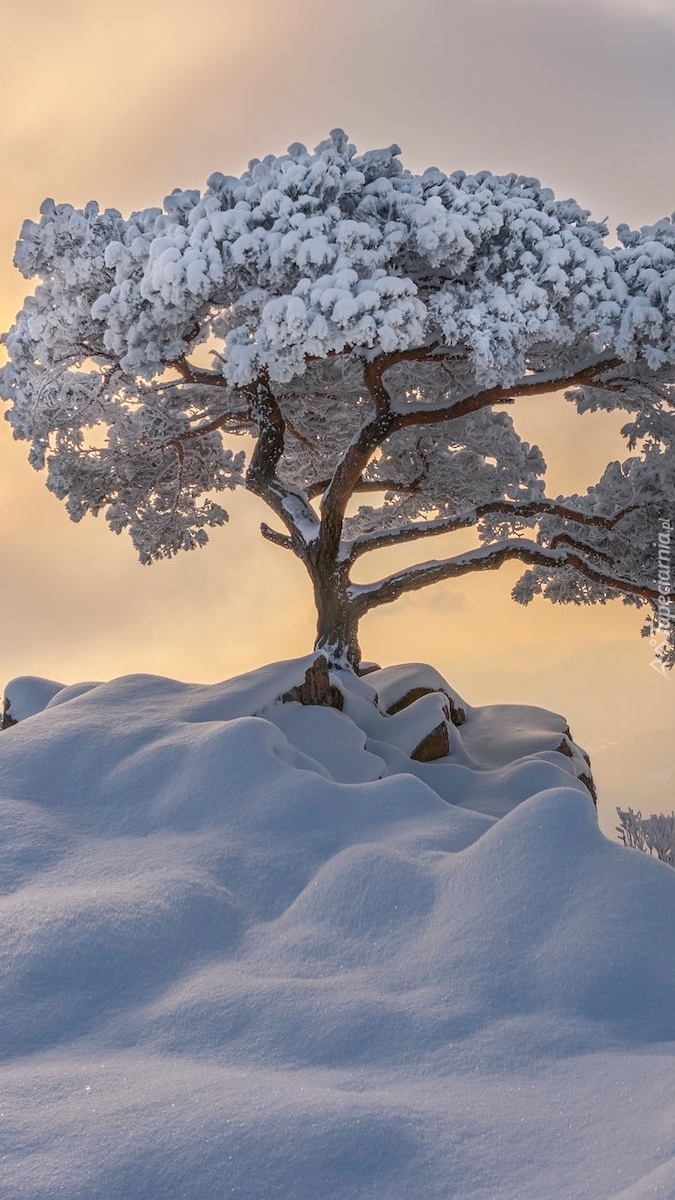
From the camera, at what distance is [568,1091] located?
316 cm

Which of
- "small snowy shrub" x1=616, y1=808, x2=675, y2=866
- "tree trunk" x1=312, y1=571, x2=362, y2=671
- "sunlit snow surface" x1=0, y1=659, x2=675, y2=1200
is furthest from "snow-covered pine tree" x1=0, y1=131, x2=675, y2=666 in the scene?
"sunlit snow surface" x1=0, y1=659, x2=675, y2=1200

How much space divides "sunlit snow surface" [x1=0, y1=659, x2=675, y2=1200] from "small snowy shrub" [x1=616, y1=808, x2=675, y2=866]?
6938 millimetres

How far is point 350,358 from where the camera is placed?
13602 millimetres

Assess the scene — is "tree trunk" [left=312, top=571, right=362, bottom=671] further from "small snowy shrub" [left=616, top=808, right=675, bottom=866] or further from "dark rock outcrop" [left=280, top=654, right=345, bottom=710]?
"small snowy shrub" [left=616, top=808, right=675, bottom=866]

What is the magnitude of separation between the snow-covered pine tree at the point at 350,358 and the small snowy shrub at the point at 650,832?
4.41m

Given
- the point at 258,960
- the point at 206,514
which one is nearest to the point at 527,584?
Result: the point at 206,514

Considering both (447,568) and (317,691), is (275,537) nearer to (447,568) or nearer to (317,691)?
(447,568)

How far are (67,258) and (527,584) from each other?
10.7m

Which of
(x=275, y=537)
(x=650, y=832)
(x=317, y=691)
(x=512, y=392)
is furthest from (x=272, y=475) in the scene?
(x=650, y=832)

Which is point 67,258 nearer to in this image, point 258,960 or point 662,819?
point 258,960

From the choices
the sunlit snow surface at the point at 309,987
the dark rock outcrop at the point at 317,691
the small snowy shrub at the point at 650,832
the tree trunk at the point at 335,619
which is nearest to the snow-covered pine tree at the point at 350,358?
the tree trunk at the point at 335,619

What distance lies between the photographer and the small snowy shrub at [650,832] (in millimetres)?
11602

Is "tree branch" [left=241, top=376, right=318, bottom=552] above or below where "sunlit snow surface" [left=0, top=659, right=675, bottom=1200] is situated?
above

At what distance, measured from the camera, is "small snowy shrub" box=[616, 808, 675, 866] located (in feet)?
38.1
